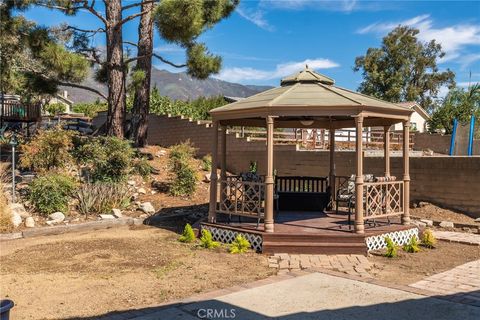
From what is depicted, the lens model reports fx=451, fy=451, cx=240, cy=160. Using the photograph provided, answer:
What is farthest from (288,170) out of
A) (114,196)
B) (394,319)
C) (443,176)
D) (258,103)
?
(394,319)

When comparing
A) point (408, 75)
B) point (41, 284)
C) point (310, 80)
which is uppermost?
point (408, 75)

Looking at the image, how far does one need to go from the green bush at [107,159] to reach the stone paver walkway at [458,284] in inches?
332

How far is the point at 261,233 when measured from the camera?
7949 mm

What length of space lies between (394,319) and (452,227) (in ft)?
22.3

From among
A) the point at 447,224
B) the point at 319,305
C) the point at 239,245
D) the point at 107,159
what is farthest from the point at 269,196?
the point at 107,159

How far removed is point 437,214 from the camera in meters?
11.2

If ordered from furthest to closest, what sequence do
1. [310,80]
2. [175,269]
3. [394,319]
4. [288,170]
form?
1. [288,170]
2. [310,80]
3. [175,269]
4. [394,319]

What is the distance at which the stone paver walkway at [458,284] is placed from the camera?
17.6 ft

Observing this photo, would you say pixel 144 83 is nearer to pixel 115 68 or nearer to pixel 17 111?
pixel 115 68

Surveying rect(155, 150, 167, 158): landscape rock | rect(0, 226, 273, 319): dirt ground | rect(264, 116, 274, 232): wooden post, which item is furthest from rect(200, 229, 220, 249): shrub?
rect(155, 150, 167, 158): landscape rock

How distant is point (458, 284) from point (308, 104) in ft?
12.0

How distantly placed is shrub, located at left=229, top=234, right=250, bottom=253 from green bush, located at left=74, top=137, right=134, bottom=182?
17.3ft

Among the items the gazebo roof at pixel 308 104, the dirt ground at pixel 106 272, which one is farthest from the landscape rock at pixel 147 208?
the gazebo roof at pixel 308 104

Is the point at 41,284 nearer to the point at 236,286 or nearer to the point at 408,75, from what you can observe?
the point at 236,286
